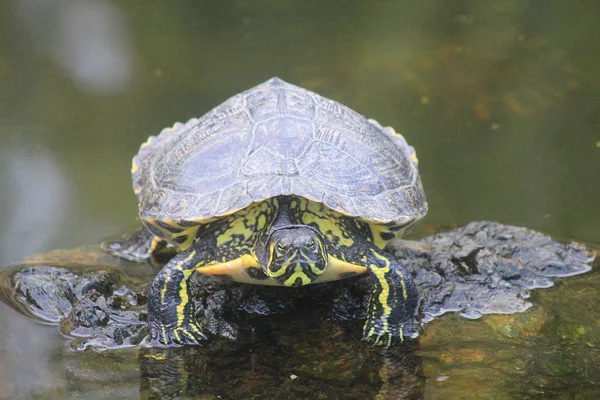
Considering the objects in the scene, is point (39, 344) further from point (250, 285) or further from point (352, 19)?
point (352, 19)

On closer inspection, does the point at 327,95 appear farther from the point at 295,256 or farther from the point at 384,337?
the point at 295,256

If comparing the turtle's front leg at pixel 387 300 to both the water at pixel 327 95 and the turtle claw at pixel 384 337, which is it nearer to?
the turtle claw at pixel 384 337

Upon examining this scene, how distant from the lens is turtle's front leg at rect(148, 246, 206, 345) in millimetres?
3611

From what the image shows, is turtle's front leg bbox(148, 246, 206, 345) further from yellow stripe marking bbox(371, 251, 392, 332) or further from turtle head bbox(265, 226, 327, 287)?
yellow stripe marking bbox(371, 251, 392, 332)

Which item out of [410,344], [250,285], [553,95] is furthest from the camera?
[553,95]

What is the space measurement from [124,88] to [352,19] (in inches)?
153

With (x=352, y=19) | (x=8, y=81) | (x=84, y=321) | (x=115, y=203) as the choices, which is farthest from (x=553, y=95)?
(x=8, y=81)

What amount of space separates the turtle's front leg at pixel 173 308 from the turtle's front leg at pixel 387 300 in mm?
945

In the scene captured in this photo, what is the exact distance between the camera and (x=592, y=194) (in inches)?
250

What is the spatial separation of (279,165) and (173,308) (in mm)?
975

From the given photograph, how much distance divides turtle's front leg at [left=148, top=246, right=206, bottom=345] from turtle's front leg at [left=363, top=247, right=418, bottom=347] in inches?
37.2

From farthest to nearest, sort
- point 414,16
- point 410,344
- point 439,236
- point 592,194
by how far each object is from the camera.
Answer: point 414,16, point 592,194, point 439,236, point 410,344

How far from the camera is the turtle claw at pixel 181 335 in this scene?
142 inches

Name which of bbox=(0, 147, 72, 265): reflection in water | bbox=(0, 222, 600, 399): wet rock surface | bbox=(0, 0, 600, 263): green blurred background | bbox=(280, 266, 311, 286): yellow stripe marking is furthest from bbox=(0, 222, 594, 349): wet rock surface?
bbox=(0, 147, 72, 265): reflection in water
